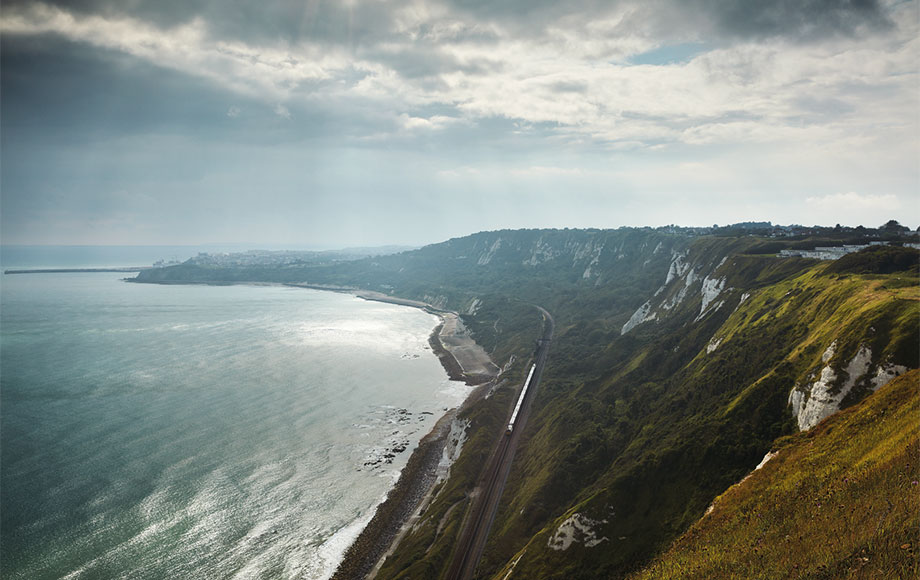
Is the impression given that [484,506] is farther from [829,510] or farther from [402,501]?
[829,510]

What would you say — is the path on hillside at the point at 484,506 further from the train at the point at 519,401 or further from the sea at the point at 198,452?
the sea at the point at 198,452

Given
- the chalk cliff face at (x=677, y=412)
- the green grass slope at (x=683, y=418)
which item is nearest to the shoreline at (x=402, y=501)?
the chalk cliff face at (x=677, y=412)

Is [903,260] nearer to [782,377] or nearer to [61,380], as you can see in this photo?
[782,377]

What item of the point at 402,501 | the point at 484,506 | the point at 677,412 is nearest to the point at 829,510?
the point at 677,412

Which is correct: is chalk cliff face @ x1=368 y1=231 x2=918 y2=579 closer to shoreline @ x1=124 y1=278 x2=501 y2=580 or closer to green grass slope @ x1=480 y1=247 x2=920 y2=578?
green grass slope @ x1=480 y1=247 x2=920 y2=578

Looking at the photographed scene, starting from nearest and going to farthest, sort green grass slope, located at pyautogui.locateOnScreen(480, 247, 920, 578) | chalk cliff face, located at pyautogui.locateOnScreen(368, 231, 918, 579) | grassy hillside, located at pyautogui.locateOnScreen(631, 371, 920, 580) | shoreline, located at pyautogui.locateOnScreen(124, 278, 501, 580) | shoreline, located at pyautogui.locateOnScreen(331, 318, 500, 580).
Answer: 1. grassy hillside, located at pyautogui.locateOnScreen(631, 371, 920, 580)
2. chalk cliff face, located at pyautogui.locateOnScreen(368, 231, 918, 579)
3. green grass slope, located at pyautogui.locateOnScreen(480, 247, 920, 578)
4. shoreline, located at pyautogui.locateOnScreen(331, 318, 500, 580)
5. shoreline, located at pyautogui.locateOnScreen(124, 278, 501, 580)

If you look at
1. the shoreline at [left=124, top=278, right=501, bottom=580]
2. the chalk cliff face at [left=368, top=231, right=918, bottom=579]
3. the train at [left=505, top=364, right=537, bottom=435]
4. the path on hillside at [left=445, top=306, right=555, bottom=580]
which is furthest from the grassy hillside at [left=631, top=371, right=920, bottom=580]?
the train at [left=505, top=364, right=537, bottom=435]
